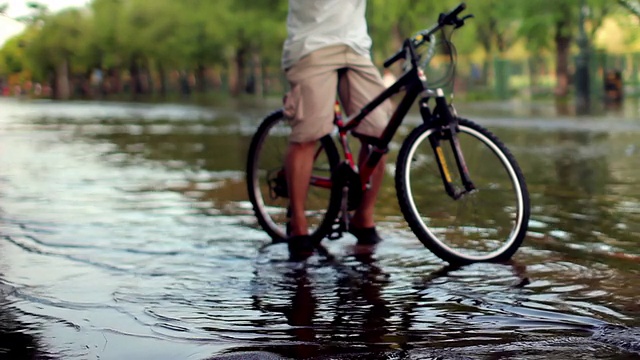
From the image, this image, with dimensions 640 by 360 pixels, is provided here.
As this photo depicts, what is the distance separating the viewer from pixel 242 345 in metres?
3.91

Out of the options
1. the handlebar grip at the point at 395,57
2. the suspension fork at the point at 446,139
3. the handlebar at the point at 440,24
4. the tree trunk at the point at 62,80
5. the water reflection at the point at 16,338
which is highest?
the handlebar at the point at 440,24

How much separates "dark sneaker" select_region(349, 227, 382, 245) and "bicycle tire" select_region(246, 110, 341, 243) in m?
0.21

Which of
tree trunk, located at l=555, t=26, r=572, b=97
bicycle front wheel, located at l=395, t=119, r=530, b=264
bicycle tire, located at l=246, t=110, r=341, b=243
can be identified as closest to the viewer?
bicycle front wheel, located at l=395, t=119, r=530, b=264

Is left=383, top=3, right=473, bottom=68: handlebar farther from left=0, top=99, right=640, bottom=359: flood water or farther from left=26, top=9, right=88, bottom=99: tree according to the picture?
left=26, top=9, right=88, bottom=99: tree

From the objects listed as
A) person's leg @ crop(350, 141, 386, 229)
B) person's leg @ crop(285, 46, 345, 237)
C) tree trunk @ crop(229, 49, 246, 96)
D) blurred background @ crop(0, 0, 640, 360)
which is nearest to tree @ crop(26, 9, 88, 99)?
tree trunk @ crop(229, 49, 246, 96)

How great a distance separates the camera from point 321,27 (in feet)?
19.9

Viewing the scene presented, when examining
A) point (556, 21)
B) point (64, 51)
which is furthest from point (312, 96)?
point (64, 51)

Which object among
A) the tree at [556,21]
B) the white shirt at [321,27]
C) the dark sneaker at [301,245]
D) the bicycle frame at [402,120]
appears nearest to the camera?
the bicycle frame at [402,120]

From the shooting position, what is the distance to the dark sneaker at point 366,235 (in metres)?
6.41

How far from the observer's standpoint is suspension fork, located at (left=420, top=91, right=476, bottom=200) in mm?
5711

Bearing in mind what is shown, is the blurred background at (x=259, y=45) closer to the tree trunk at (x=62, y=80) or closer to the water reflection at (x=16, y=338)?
the tree trunk at (x=62, y=80)

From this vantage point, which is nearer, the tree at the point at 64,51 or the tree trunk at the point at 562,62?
the tree trunk at the point at 562,62

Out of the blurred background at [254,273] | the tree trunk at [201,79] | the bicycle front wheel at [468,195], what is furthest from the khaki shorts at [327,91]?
the tree trunk at [201,79]

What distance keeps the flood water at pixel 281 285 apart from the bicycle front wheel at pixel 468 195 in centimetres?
14
